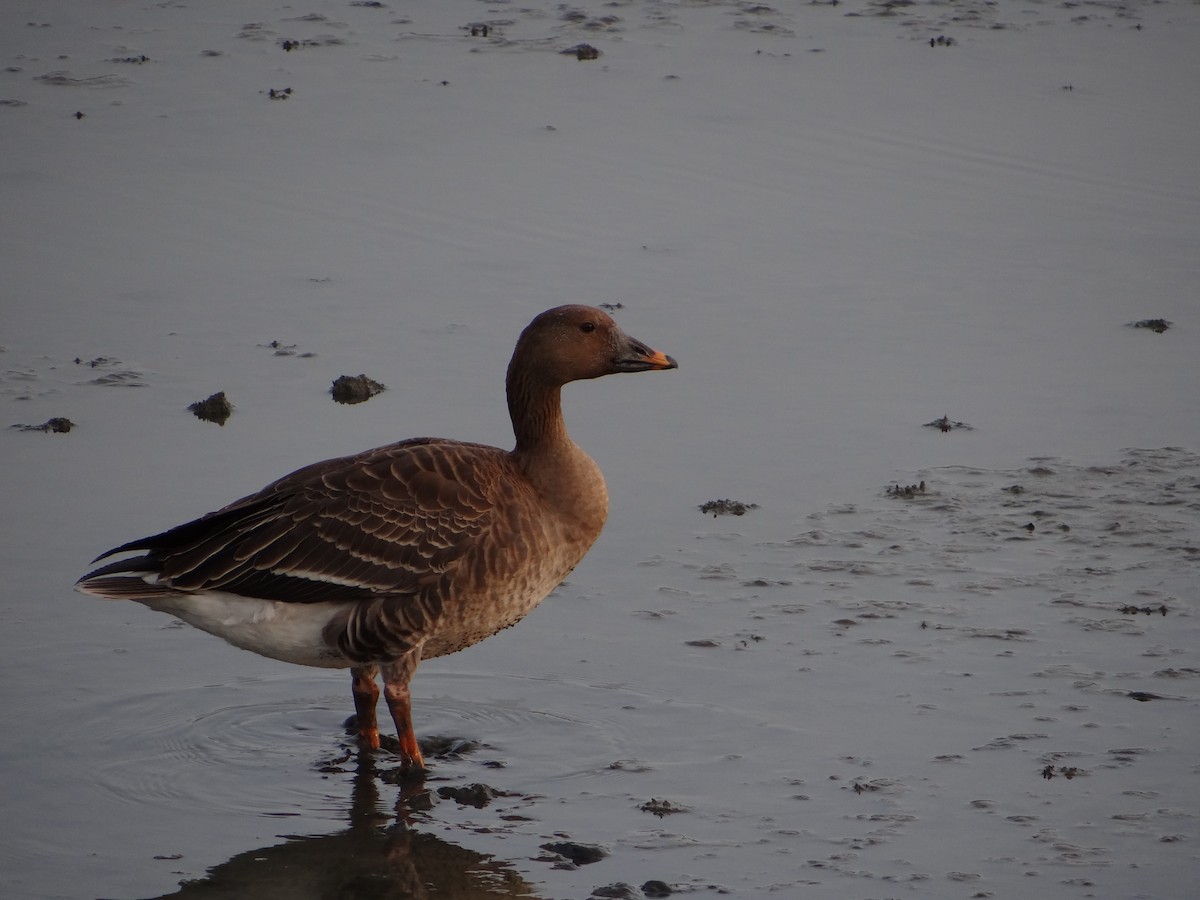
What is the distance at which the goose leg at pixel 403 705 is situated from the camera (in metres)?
7.32

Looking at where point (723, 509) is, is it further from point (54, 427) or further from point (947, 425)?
point (54, 427)

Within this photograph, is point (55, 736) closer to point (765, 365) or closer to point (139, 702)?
point (139, 702)

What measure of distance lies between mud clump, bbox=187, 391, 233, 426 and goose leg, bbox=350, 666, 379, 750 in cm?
336

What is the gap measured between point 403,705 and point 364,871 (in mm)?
973

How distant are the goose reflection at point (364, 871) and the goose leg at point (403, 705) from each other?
0.46m

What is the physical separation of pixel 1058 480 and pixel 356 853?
5348mm

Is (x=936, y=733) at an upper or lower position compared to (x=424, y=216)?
lower

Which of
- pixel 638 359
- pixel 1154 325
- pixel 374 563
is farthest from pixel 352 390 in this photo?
pixel 1154 325

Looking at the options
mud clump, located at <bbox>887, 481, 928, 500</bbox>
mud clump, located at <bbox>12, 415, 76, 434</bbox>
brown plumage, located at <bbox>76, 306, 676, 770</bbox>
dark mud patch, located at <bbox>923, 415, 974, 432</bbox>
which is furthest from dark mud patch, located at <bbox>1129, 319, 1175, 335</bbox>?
mud clump, located at <bbox>12, 415, 76, 434</bbox>

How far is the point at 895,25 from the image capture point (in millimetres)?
20094

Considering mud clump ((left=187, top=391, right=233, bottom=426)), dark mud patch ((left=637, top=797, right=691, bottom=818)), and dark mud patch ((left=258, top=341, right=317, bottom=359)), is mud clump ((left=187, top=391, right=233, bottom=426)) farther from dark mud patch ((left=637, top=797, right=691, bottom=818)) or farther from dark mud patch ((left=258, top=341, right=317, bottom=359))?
dark mud patch ((left=637, top=797, right=691, bottom=818))

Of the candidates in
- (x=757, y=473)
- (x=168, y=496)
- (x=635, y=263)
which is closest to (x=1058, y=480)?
(x=757, y=473)

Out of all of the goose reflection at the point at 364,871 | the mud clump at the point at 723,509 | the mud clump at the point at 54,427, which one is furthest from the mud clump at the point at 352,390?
the goose reflection at the point at 364,871

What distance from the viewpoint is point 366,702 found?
7648 mm
